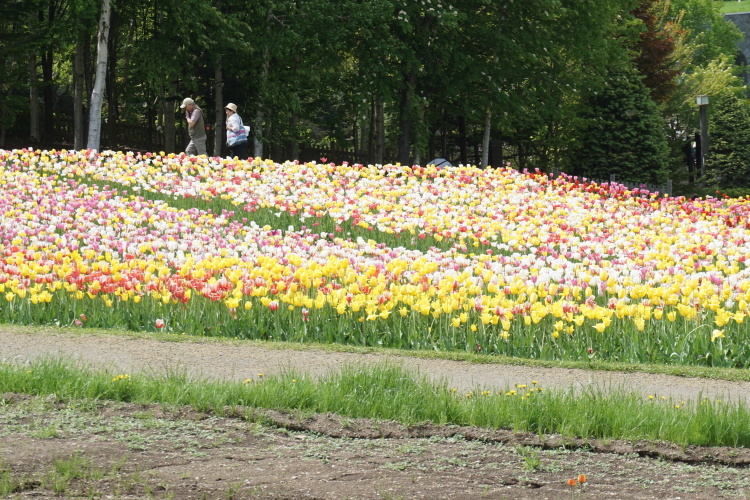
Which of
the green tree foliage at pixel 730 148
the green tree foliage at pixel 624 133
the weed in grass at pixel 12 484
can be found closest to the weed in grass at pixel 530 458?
the weed in grass at pixel 12 484

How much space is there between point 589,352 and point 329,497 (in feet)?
13.0

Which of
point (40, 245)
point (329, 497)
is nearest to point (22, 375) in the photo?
point (329, 497)

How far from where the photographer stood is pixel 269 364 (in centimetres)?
698

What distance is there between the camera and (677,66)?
44.4m

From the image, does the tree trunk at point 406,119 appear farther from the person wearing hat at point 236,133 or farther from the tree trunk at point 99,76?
the tree trunk at point 99,76

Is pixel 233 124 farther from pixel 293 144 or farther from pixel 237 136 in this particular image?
pixel 293 144

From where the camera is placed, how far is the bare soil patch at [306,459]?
168 inches

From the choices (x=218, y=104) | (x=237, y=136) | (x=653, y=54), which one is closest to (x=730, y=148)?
(x=653, y=54)

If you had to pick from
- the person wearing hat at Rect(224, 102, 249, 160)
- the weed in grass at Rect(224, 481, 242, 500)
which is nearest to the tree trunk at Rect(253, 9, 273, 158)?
the person wearing hat at Rect(224, 102, 249, 160)

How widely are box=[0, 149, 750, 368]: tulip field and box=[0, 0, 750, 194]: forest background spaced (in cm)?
855

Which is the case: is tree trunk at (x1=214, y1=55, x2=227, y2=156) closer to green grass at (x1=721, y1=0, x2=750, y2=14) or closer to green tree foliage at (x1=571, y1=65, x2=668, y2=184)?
green tree foliage at (x1=571, y1=65, x2=668, y2=184)

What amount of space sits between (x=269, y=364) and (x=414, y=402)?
67.5 inches

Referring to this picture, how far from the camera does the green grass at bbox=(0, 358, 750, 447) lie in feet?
17.0

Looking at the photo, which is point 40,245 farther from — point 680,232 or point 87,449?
point 680,232
